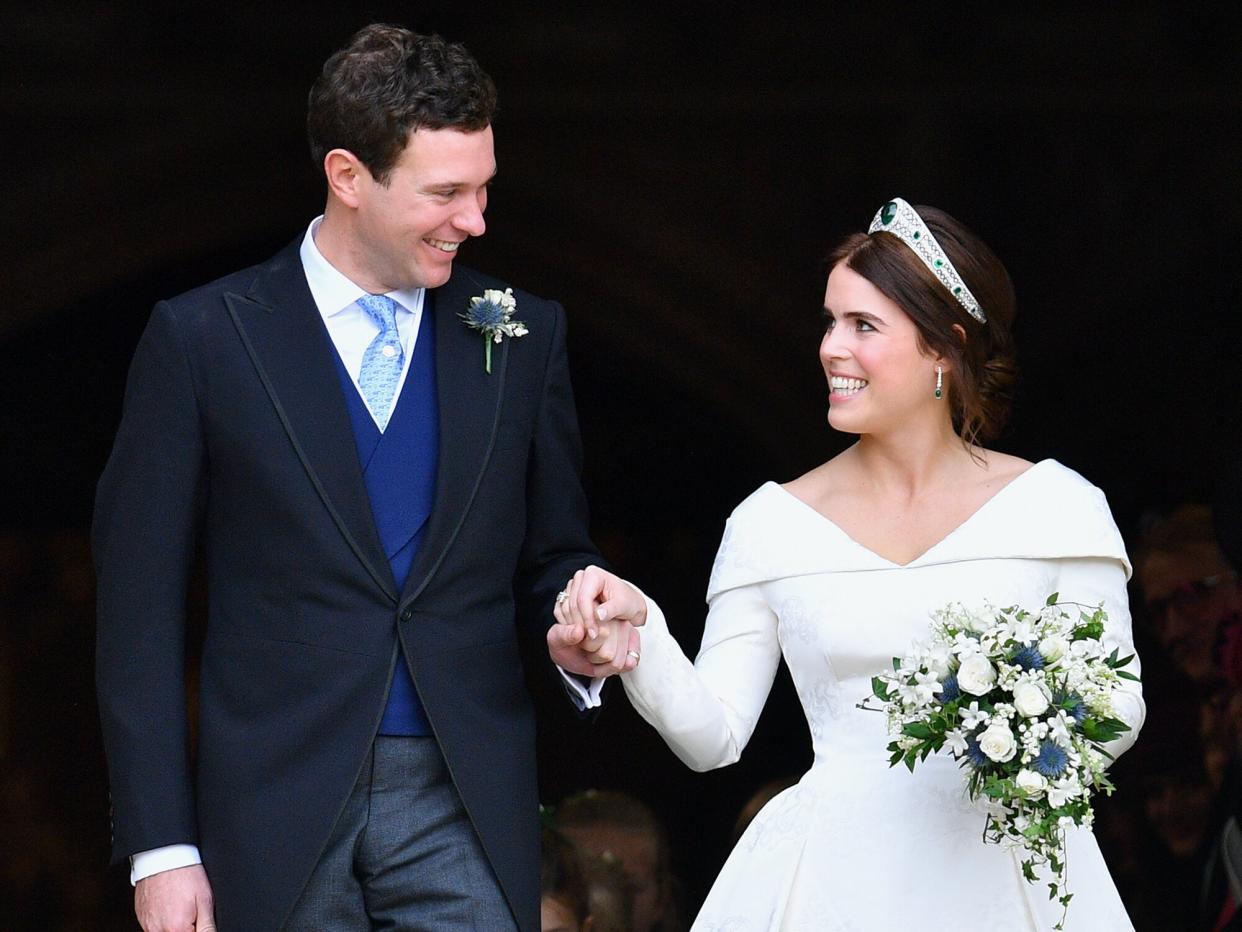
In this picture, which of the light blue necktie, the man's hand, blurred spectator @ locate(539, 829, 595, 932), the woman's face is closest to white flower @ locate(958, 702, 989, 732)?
the woman's face

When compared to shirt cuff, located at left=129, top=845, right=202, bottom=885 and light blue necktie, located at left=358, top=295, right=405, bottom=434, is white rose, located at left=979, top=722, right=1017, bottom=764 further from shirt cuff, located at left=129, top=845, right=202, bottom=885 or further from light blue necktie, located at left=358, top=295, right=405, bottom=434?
shirt cuff, located at left=129, top=845, right=202, bottom=885

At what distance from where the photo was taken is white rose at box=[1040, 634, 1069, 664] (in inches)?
132

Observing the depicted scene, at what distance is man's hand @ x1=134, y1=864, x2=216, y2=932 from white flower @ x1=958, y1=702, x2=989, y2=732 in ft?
3.68

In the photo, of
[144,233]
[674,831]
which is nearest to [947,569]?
[674,831]

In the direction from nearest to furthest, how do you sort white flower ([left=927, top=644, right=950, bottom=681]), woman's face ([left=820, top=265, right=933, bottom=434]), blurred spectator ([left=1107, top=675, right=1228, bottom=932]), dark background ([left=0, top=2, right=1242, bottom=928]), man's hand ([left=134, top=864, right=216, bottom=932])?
man's hand ([left=134, top=864, right=216, bottom=932]), white flower ([left=927, top=644, right=950, bottom=681]), woman's face ([left=820, top=265, right=933, bottom=434]), dark background ([left=0, top=2, right=1242, bottom=928]), blurred spectator ([left=1107, top=675, right=1228, bottom=932])

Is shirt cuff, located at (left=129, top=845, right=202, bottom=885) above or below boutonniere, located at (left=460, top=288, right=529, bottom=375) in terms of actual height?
below

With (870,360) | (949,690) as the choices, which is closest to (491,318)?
(870,360)

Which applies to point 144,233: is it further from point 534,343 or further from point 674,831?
point 534,343

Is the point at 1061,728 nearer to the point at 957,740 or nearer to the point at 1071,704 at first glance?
the point at 1071,704

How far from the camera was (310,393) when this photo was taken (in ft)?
11.1

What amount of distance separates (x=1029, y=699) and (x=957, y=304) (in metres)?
0.80

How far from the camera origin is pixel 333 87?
3.45 meters

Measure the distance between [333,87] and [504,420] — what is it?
560 millimetres

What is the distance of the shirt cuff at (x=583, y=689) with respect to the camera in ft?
A: 11.5
